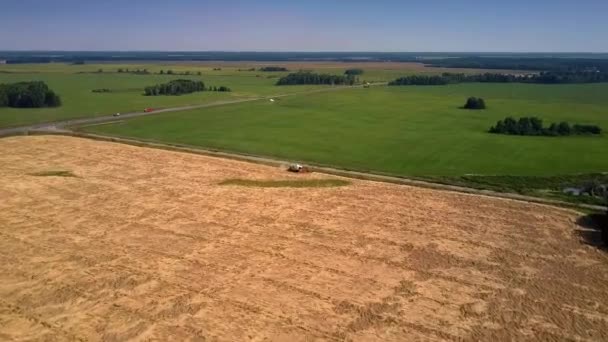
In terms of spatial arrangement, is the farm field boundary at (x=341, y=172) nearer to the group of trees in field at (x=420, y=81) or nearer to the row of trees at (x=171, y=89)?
the row of trees at (x=171, y=89)

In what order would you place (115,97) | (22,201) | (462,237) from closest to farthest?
1. (462,237)
2. (22,201)
3. (115,97)

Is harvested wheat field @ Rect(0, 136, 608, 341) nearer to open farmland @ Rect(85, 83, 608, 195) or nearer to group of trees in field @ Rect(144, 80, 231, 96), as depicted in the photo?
open farmland @ Rect(85, 83, 608, 195)

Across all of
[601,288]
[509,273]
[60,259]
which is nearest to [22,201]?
[60,259]

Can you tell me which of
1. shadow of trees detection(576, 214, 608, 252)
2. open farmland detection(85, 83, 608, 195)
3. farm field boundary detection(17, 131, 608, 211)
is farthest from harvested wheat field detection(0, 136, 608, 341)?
open farmland detection(85, 83, 608, 195)

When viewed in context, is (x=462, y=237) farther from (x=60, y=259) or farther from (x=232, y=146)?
(x=232, y=146)

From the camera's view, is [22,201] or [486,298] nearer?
[486,298]

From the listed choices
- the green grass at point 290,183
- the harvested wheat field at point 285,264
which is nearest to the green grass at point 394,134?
the green grass at point 290,183
